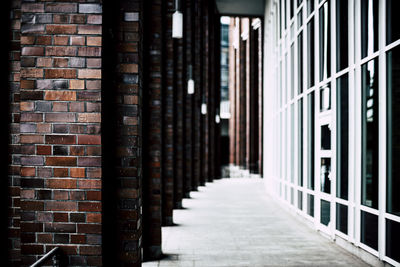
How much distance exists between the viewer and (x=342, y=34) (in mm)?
7836

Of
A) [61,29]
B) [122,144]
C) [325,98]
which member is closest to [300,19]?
[325,98]

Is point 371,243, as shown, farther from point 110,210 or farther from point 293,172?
point 293,172

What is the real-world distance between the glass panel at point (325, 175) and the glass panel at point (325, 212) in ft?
0.85

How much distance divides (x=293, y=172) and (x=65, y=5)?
977 centimetres

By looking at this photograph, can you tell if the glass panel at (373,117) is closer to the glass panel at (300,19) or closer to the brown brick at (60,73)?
the glass panel at (300,19)

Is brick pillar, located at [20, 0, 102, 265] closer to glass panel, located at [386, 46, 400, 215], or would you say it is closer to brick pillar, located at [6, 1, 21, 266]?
brick pillar, located at [6, 1, 21, 266]

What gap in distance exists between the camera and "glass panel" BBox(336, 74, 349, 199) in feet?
24.8

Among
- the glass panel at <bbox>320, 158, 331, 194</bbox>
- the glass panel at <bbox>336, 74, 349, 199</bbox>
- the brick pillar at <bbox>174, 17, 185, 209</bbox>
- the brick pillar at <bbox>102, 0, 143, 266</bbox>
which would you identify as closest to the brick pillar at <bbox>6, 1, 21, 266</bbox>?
the brick pillar at <bbox>102, 0, 143, 266</bbox>

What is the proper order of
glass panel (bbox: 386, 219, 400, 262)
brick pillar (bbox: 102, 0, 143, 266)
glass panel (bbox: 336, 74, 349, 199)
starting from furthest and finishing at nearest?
glass panel (bbox: 336, 74, 349, 199)
glass panel (bbox: 386, 219, 400, 262)
brick pillar (bbox: 102, 0, 143, 266)

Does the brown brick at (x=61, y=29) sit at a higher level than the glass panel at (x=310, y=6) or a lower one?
lower

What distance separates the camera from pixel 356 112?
705cm

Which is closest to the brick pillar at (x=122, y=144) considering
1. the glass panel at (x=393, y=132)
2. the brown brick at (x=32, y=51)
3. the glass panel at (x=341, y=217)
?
the brown brick at (x=32, y=51)

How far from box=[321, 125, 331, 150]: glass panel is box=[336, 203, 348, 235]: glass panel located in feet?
4.36

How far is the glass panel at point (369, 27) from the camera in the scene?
6.38 m
